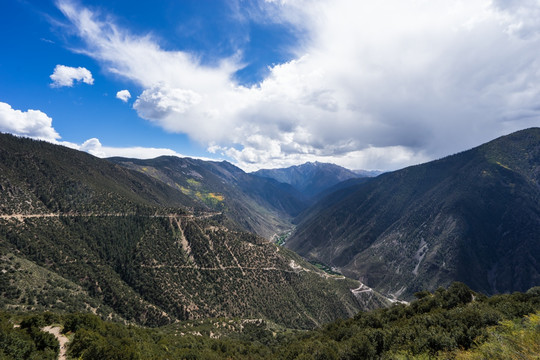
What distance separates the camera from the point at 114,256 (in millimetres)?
128250

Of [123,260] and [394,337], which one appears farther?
[123,260]

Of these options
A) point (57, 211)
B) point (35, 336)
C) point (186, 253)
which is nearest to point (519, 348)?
point (35, 336)

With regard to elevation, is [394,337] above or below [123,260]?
below

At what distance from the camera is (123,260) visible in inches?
5017

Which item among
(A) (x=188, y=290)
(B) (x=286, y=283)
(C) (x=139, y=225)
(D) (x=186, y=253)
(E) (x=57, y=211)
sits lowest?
(B) (x=286, y=283)

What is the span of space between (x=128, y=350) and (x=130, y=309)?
85.5m

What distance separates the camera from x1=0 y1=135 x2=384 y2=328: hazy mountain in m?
97.9

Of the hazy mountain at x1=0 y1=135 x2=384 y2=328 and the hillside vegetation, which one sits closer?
the hillside vegetation

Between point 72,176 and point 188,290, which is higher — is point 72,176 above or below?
above

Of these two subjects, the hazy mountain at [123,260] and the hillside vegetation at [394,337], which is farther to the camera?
the hazy mountain at [123,260]

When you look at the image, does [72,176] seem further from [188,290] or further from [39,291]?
[188,290]

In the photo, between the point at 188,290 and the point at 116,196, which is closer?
the point at 188,290

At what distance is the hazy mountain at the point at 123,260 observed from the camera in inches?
3856

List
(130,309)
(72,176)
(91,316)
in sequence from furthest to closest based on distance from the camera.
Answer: (72,176), (130,309), (91,316)
